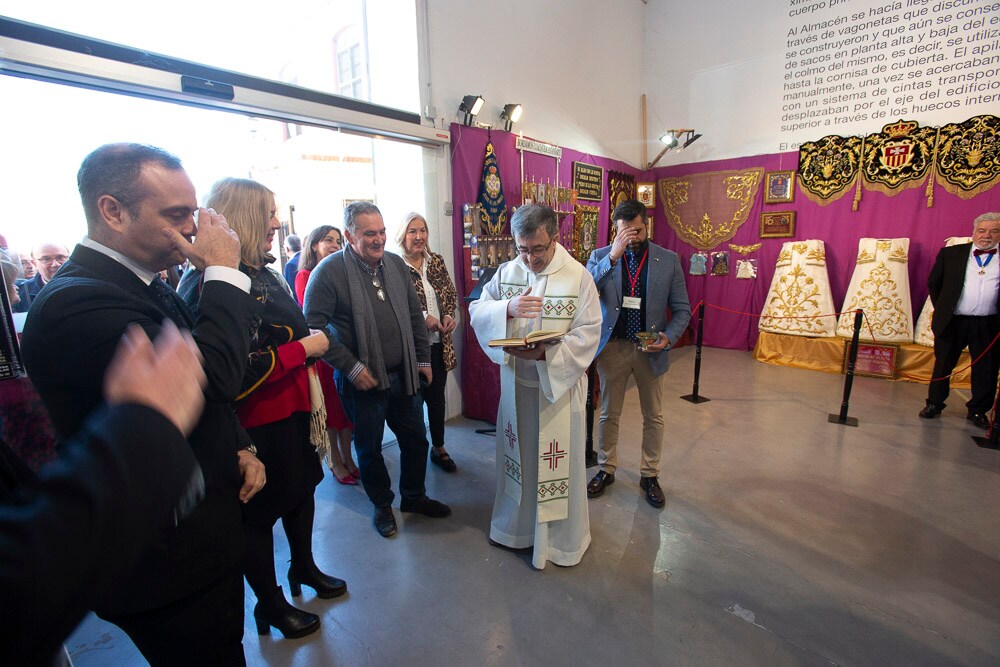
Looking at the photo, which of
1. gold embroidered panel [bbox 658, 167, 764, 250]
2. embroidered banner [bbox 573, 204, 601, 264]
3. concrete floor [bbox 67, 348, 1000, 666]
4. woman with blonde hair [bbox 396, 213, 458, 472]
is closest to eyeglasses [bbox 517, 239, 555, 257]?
woman with blonde hair [bbox 396, 213, 458, 472]

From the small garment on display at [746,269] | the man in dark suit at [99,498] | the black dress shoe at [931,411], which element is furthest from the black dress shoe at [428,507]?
the small garment on display at [746,269]

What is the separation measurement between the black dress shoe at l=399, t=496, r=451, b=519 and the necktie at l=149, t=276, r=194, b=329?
1.95m

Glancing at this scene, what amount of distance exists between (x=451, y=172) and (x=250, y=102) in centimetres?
178

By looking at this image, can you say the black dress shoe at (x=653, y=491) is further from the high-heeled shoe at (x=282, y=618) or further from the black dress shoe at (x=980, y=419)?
the black dress shoe at (x=980, y=419)

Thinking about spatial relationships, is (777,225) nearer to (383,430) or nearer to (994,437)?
(994,437)

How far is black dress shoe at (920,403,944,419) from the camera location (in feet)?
14.4

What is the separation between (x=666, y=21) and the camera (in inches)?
292

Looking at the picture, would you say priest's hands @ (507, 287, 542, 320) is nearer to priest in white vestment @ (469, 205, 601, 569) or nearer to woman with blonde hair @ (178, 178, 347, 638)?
priest in white vestment @ (469, 205, 601, 569)

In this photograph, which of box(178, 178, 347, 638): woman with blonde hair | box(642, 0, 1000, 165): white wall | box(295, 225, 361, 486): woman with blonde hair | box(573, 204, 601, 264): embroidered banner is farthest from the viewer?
box(573, 204, 601, 264): embroidered banner

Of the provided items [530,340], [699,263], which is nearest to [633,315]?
[530,340]

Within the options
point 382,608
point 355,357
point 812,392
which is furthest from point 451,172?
point 812,392

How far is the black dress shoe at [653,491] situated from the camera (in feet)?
9.78

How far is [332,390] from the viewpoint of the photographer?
3375 millimetres

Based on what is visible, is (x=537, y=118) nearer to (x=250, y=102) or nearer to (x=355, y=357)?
(x=250, y=102)
